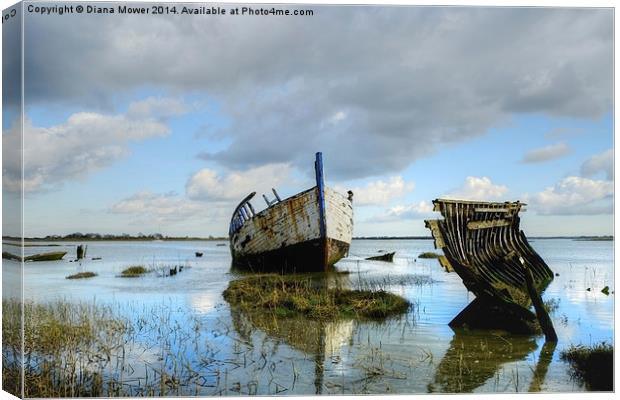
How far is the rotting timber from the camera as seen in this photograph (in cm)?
1224

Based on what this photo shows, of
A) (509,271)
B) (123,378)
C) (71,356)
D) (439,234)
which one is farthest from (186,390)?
(509,271)

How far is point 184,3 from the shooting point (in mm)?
9422

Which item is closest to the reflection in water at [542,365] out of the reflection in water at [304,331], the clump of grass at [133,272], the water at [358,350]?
the water at [358,350]

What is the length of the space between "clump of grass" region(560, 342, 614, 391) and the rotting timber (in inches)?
54.5

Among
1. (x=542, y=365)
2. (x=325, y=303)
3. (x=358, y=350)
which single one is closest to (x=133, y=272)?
(x=325, y=303)

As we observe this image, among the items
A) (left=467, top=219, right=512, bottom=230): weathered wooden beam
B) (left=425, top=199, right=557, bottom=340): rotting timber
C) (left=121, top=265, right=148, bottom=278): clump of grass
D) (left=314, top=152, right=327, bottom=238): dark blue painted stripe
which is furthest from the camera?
(left=121, top=265, right=148, bottom=278): clump of grass

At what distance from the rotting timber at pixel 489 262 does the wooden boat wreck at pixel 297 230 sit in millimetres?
7754

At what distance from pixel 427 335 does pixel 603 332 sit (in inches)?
124

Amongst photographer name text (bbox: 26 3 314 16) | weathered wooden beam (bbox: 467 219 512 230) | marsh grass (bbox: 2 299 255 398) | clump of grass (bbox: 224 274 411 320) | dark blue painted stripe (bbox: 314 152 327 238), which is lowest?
marsh grass (bbox: 2 299 255 398)

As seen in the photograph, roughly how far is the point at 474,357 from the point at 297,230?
14.1 m

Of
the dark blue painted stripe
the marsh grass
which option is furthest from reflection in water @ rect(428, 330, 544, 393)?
the dark blue painted stripe

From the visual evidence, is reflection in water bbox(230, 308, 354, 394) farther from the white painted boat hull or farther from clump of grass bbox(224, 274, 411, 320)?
the white painted boat hull

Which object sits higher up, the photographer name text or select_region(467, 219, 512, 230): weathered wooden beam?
the photographer name text

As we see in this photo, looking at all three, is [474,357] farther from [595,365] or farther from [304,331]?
[304,331]
